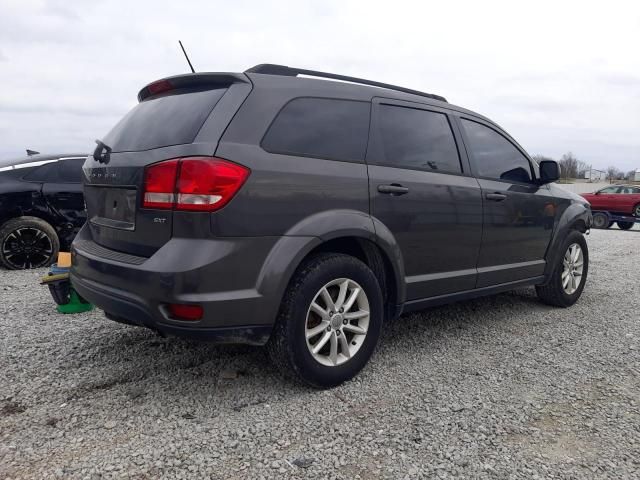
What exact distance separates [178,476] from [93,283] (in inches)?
49.7

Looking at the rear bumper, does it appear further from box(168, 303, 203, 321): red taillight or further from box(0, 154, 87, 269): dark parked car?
box(0, 154, 87, 269): dark parked car

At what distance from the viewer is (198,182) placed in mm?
2420

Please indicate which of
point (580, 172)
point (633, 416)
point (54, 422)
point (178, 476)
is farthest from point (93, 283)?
point (580, 172)

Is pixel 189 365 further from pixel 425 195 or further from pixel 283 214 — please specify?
pixel 425 195

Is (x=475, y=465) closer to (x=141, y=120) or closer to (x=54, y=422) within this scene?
(x=54, y=422)

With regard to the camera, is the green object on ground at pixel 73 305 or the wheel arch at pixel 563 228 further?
the wheel arch at pixel 563 228

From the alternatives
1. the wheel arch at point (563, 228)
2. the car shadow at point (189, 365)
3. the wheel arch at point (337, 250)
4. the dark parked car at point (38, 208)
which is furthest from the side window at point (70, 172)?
the wheel arch at point (563, 228)

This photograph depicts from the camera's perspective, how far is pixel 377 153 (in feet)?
10.5

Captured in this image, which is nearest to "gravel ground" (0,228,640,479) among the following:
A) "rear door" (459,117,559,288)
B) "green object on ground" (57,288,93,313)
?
"green object on ground" (57,288,93,313)

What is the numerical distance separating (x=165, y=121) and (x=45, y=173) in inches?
178

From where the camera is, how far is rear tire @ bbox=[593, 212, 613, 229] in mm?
18703

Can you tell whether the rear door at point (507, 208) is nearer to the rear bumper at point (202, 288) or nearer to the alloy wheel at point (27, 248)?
the rear bumper at point (202, 288)

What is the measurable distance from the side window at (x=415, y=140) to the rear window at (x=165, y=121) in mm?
1103

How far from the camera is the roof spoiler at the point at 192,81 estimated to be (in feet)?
8.96
